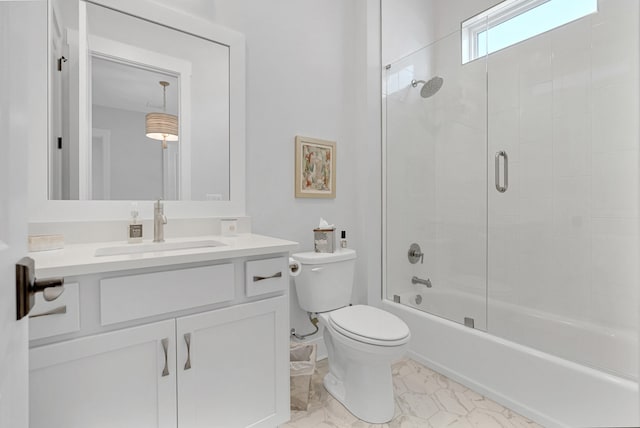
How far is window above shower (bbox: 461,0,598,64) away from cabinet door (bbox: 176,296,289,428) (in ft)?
6.75

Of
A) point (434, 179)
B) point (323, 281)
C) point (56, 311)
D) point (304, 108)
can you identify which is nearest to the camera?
point (56, 311)

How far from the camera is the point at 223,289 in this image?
47.8 inches

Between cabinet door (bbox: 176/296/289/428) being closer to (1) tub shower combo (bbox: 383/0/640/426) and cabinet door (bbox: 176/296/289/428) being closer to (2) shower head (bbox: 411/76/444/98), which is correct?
(1) tub shower combo (bbox: 383/0/640/426)

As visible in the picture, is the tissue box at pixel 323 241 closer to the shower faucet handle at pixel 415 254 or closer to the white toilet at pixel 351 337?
the white toilet at pixel 351 337

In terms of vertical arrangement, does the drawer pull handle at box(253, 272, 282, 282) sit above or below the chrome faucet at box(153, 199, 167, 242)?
below

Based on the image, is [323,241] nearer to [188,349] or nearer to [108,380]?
[188,349]

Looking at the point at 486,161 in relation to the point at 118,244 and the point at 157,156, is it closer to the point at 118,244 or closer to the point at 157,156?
the point at 157,156

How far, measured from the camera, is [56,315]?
0.91m

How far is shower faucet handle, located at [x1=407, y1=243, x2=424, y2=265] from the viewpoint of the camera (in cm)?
234

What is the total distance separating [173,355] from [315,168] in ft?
4.39

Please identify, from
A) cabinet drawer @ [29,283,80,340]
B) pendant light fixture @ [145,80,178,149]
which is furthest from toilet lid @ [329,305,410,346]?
pendant light fixture @ [145,80,178,149]

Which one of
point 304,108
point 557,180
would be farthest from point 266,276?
point 557,180

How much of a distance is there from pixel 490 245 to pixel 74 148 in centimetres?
229

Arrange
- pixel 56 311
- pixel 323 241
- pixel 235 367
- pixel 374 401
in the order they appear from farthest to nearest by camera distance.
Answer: pixel 323 241
pixel 374 401
pixel 235 367
pixel 56 311
